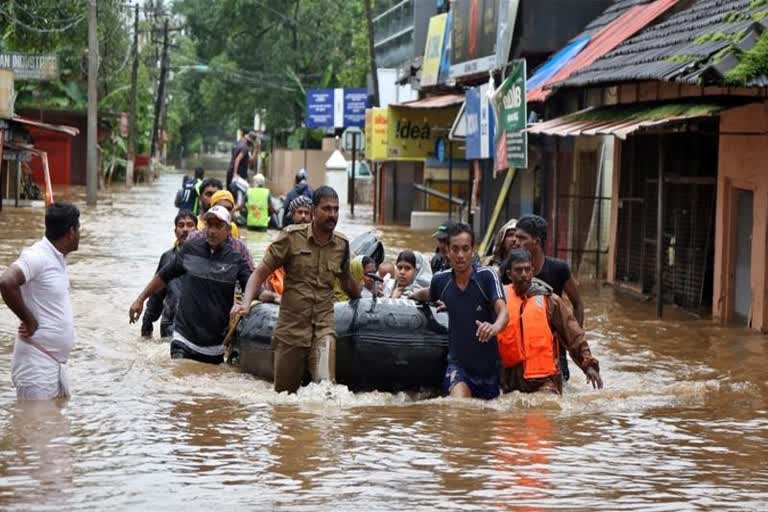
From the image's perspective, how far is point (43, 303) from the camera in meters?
8.82

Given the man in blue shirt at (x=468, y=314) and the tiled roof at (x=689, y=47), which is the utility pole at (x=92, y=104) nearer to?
the tiled roof at (x=689, y=47)

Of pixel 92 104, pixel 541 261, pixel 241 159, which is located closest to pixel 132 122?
pixel 92 104

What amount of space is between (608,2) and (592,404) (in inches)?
594

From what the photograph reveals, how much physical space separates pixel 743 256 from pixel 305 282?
8156 millimetres

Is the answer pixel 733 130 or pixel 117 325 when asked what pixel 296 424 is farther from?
pixel 733 130

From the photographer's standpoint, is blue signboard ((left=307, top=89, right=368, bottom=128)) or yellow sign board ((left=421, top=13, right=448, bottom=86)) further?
blue signboard ((left=307, top=89, right=368, bottom=128))

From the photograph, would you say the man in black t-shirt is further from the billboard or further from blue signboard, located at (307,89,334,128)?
blue signboard, located at (307,89,334,128)

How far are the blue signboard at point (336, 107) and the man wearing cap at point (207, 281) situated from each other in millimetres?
40510

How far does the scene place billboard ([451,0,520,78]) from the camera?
2497 centimetres

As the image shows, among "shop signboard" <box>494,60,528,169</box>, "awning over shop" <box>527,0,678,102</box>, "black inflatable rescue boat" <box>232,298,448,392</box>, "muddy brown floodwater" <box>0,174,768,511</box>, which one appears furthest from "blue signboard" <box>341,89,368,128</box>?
"black inflatable rescue boat" <box>232,298,448,392</box>

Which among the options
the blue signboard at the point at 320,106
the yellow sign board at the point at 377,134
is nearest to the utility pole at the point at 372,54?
the blue signboard at the point at 320,106

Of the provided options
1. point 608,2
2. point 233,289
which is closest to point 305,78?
point 608,2

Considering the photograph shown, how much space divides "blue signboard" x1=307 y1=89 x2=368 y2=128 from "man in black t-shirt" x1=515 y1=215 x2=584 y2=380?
41376 mm

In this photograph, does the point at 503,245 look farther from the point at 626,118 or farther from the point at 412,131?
the point at 412,131
